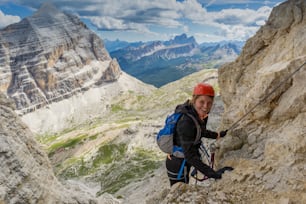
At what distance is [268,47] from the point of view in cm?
2383

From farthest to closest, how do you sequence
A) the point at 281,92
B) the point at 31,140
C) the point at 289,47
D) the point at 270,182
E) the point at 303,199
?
the point at 31,140
the point at 289,47
the point at 281,92
the point at 270,182
the point at 303,199

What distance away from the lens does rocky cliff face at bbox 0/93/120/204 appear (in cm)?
2662

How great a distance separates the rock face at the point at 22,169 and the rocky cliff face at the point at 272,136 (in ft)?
64.9

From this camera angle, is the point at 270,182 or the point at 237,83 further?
the point at 237,83

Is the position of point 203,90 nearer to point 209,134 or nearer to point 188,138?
point 188,138

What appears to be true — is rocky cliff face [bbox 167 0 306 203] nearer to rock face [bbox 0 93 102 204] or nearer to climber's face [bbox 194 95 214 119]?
climber's face [bbox 194 95 214 119]

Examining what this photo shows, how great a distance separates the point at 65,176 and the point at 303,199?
13497 cm

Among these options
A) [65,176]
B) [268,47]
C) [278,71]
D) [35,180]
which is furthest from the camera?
[65,176]

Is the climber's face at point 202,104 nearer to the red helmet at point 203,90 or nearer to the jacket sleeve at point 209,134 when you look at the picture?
the red helmet at point 203,90

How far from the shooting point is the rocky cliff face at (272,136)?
10.5 m

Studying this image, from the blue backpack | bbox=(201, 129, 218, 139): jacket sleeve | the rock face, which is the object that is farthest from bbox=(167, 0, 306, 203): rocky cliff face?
the rock face

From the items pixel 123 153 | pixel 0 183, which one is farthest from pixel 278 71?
pixel 123 153

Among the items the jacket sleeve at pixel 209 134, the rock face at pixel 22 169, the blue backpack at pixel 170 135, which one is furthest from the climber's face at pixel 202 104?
the rock face at pixel 22 169

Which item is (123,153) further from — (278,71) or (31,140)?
(278,71)
